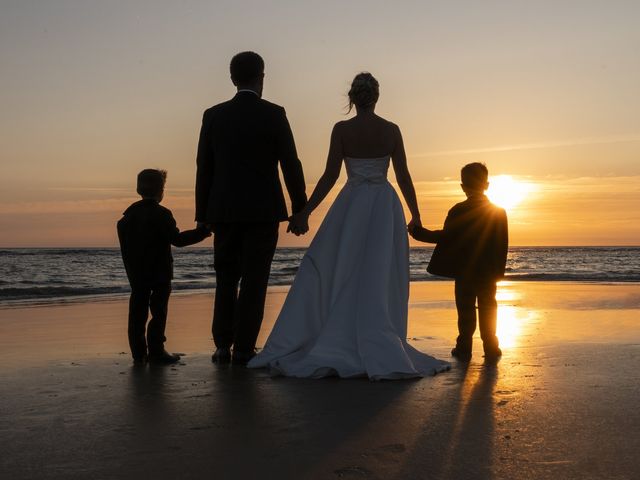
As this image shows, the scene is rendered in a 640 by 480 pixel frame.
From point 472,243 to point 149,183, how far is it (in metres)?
2.61

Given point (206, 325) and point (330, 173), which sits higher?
point (330, 173)

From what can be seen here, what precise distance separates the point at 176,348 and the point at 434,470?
168 inches

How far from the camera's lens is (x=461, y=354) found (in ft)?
19.8

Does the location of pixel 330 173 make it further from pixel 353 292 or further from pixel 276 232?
pixel 353 292

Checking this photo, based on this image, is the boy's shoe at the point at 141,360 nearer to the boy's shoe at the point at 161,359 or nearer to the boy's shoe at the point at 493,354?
the boy's shoe at the point at 161,359

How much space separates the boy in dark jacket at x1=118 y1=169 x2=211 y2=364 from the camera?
19.0 ft

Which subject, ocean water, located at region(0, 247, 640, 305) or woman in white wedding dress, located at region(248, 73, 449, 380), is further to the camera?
ocean water, located at region(0, 247, 640, 305)

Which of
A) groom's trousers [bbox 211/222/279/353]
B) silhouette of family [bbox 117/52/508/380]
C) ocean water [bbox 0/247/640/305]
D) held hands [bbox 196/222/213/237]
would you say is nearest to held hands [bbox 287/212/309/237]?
silhouette of family [bbox 117/52/508/380]

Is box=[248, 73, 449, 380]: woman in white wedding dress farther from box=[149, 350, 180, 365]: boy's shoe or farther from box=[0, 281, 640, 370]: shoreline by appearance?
box=[0, 281, 640, 370]: shoreline

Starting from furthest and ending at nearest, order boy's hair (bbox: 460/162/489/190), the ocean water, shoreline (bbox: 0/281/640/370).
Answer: the ocean water, shoreline (bbox: 0/281/640/370), boy's hair (bbox: 460/162/489/190)

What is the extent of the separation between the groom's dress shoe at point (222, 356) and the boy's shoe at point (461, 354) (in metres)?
1.77

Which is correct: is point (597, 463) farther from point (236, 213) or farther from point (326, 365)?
point (236, 213)

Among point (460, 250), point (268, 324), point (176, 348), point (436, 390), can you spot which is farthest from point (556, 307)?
point (436, 390)

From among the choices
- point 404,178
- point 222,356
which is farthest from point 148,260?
point 404,178
